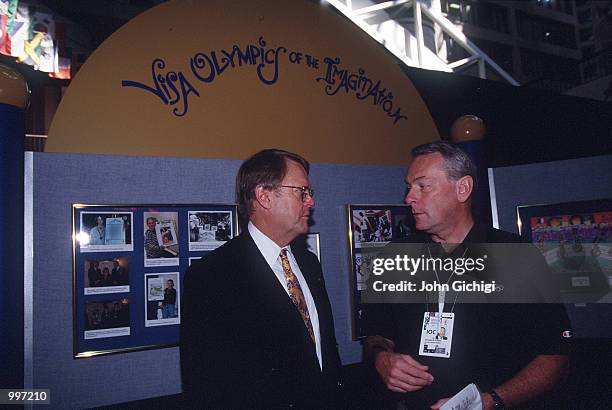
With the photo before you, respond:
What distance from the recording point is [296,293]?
5.81 ft

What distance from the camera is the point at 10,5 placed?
273 inches

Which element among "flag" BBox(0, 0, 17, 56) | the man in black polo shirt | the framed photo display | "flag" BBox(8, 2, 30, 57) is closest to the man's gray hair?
the man in black polo shirt

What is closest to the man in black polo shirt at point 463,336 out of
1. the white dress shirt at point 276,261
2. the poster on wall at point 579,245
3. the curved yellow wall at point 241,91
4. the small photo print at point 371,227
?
the white dress shirt at point 276,261

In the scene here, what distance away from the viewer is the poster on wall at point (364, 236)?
2.22 meters

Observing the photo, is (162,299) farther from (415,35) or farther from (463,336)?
(415,35)

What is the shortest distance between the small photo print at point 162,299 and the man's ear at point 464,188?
1242 mm

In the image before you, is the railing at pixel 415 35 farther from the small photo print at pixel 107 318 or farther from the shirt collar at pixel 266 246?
the small photo print at pixel 107 318

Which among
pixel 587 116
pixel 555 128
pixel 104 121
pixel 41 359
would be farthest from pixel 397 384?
pixel 587 116

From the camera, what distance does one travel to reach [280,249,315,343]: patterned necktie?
173 centimetres

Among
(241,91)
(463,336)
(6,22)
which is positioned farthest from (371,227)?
(6,22)

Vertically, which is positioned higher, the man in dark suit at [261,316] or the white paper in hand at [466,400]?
the man in dark suit at [261,316]

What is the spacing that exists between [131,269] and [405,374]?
1156 mm

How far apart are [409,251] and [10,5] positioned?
795 centimetres

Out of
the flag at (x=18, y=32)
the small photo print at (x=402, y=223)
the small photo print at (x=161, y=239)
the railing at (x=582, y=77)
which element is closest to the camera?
the small photo print at (x=161, y=239)
